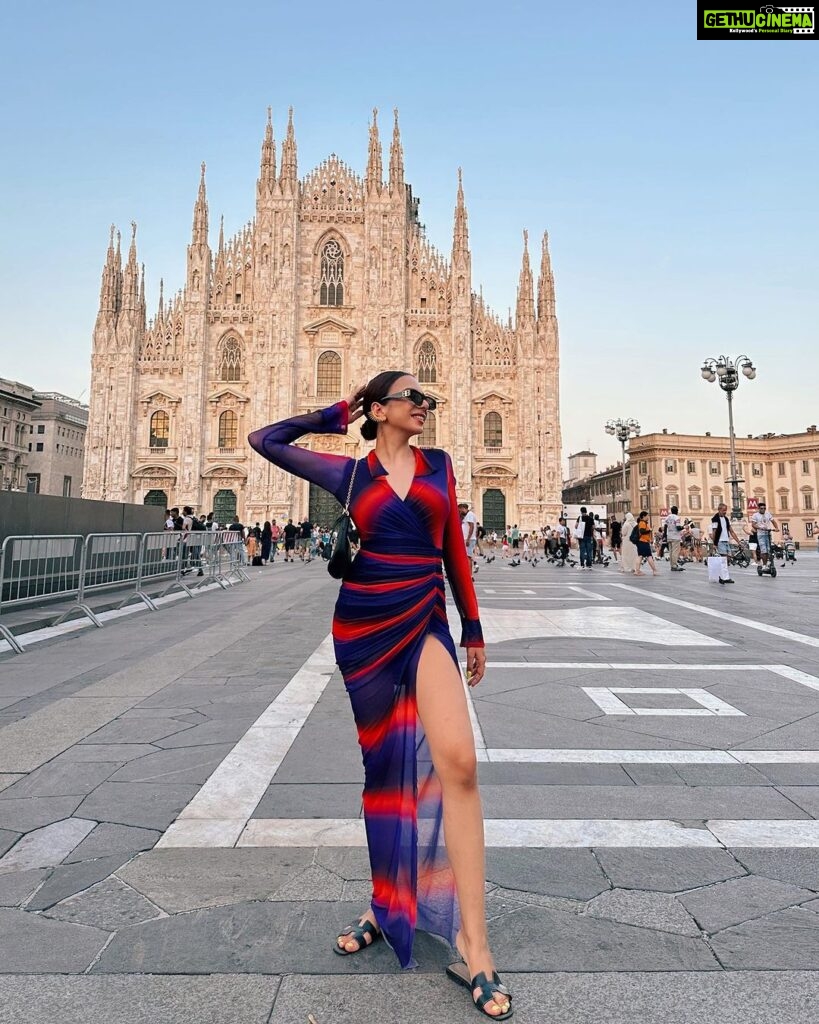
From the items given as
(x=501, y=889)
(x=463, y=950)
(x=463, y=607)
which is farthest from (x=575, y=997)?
(x=463, y=607)

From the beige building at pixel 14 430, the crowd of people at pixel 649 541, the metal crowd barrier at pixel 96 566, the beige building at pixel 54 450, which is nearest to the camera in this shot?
the metal crowd barrier at pixel 96 566

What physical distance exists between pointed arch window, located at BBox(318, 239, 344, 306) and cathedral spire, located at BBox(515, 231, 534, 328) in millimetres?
9765

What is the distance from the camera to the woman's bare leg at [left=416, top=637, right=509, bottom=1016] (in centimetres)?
161

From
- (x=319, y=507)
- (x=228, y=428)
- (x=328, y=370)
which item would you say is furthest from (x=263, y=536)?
(x=328, y=370)

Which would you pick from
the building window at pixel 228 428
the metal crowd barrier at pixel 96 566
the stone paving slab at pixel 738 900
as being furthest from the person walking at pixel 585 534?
the building window at pixel 228 428

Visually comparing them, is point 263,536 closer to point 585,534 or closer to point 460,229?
point 585,534

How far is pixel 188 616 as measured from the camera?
28.8ft

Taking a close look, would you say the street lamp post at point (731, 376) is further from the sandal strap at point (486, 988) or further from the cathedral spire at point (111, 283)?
the cathedral spire at point (111, 283)

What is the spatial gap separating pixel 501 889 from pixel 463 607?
810 millimetres

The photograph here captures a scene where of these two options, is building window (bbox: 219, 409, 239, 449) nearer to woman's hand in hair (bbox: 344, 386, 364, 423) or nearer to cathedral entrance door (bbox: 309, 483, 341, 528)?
cathedral entrance door (bbox: 309, 483, 341, 528)

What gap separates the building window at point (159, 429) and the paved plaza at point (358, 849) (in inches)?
1363

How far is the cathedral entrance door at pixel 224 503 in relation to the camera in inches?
1458

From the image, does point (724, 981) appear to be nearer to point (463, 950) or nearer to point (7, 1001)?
point (463, 950)

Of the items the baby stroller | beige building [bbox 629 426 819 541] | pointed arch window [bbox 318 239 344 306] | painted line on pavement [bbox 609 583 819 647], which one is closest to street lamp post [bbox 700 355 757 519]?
the baby stroller
